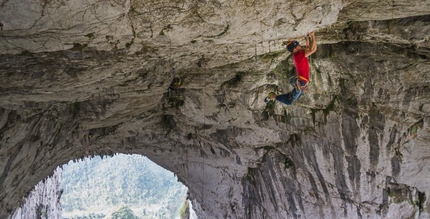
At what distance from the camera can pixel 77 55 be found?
6.24m

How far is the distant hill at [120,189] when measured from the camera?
196 ft

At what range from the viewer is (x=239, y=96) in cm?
939

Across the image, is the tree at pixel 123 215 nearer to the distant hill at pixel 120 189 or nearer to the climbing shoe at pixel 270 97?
the distant hill at pixel 120 189

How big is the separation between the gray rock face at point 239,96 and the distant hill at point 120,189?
4771cm

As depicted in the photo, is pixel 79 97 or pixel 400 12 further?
pixel 79 97

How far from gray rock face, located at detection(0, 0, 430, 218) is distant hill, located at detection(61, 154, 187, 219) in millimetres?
47706

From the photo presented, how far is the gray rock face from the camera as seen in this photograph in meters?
5.36

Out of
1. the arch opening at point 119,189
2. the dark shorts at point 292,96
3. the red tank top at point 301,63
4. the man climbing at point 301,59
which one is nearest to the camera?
the man climbing at point 301,59

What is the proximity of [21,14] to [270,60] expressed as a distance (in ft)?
16.7

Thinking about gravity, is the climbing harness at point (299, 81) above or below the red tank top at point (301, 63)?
below

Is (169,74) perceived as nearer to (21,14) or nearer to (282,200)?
(21,14)

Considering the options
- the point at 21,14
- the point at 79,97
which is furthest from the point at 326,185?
the point at 21,14

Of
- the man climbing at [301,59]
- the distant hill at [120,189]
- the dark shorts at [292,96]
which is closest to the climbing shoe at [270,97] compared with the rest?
the dark shorts at [292,96]

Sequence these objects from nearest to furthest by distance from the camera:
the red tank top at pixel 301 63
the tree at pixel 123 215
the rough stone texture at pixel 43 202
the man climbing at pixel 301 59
Answer: the man climbing at pixel 301 59 < the red tank top at pixel 301 63 < the rough stone texture at pixel 43 202 < the tree at pixel 123 215
